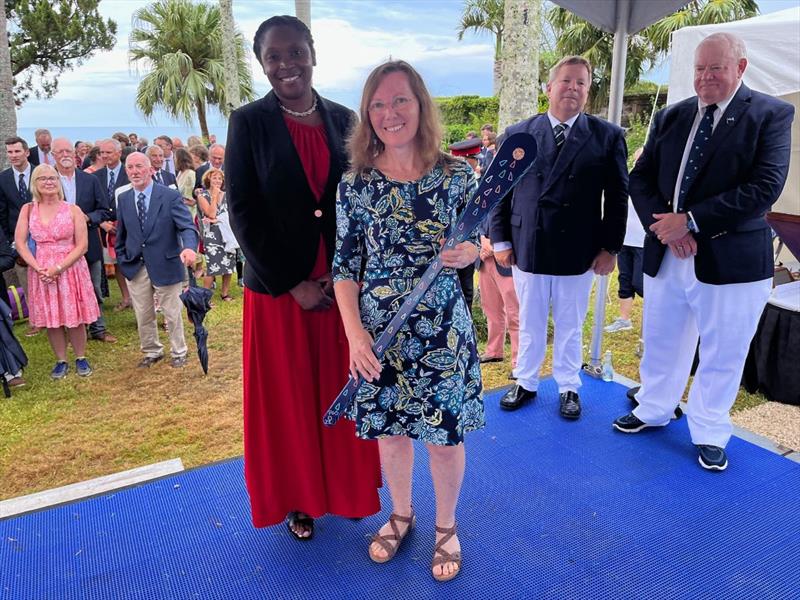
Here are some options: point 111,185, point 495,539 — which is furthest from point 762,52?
point 111,185

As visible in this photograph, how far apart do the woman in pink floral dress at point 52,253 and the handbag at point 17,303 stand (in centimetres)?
176

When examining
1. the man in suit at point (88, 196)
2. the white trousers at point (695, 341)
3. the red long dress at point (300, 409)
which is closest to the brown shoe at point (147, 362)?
the man in suit at point (88, 196)

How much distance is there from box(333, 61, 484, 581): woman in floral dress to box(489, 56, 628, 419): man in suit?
1372 mm

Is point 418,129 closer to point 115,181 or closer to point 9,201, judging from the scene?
point 9,201

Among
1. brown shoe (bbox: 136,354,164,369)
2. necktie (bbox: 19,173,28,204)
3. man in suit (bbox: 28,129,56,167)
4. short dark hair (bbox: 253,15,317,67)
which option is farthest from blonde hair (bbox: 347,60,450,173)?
man in suit (bbox: 28,129,56,167)

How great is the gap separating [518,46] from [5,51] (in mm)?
5723

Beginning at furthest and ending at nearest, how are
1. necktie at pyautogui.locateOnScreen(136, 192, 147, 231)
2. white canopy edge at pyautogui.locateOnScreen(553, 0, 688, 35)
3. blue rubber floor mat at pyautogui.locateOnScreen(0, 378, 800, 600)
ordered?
necktie at pyautogui.locateOnScreen(136, 192, 147, 231) → white canopy edge at pyautogui.locateOnScreen(553, 0, 688, 35) → blue rubber floor mat at pyautogui.locateOnScreen(0, 378, 800, 600)

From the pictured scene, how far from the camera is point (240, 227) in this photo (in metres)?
2.10

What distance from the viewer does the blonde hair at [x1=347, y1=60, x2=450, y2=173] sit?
199cm

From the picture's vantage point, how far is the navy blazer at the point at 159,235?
4.89 metres

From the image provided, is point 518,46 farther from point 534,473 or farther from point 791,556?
point 791,556

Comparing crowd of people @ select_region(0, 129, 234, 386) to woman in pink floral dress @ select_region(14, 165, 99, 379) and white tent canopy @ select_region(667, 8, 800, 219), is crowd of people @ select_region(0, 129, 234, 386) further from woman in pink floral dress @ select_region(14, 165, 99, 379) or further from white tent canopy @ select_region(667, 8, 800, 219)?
white tent canopy @ select_region(667, 8, 800, 219)

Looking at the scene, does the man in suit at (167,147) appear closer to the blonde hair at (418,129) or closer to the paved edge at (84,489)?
the paved edge at (84,489)

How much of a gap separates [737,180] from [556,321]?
49.0 inches
